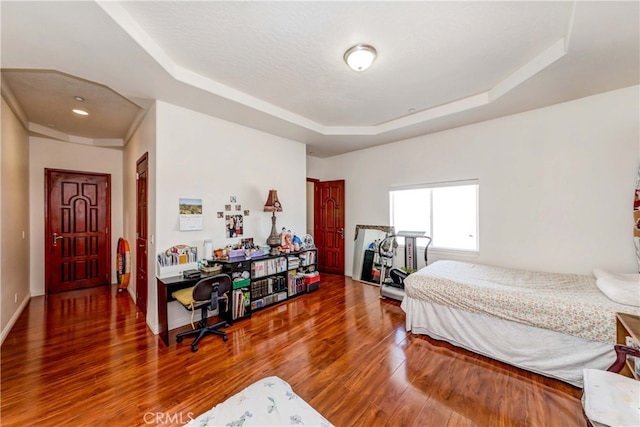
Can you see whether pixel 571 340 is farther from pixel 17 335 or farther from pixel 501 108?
pixel 17 335

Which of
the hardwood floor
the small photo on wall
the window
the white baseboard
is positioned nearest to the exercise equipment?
the window

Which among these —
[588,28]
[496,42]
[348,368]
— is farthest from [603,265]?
[348,368]

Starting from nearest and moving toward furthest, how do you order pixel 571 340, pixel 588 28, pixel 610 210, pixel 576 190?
pixel 588 28 < pixel 571 340 < pixel 610 210 < pixel 576 190

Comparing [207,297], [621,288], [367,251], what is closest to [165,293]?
[207,297]

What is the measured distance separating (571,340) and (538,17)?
2597mm

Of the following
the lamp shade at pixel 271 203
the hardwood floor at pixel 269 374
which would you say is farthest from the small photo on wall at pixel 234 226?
the hardwood floor at pixel 269 374

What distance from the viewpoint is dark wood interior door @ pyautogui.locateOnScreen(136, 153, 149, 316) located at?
10.6ft

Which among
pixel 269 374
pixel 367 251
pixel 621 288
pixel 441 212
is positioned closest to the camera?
pixel 621 288

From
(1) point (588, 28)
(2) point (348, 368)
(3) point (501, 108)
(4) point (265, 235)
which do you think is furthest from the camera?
(4) point (265, 235)

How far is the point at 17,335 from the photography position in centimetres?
276

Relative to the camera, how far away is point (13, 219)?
314 cm

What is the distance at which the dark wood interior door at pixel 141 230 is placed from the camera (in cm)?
322

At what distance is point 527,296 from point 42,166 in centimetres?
727

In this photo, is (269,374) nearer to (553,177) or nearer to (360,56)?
(360,56)
